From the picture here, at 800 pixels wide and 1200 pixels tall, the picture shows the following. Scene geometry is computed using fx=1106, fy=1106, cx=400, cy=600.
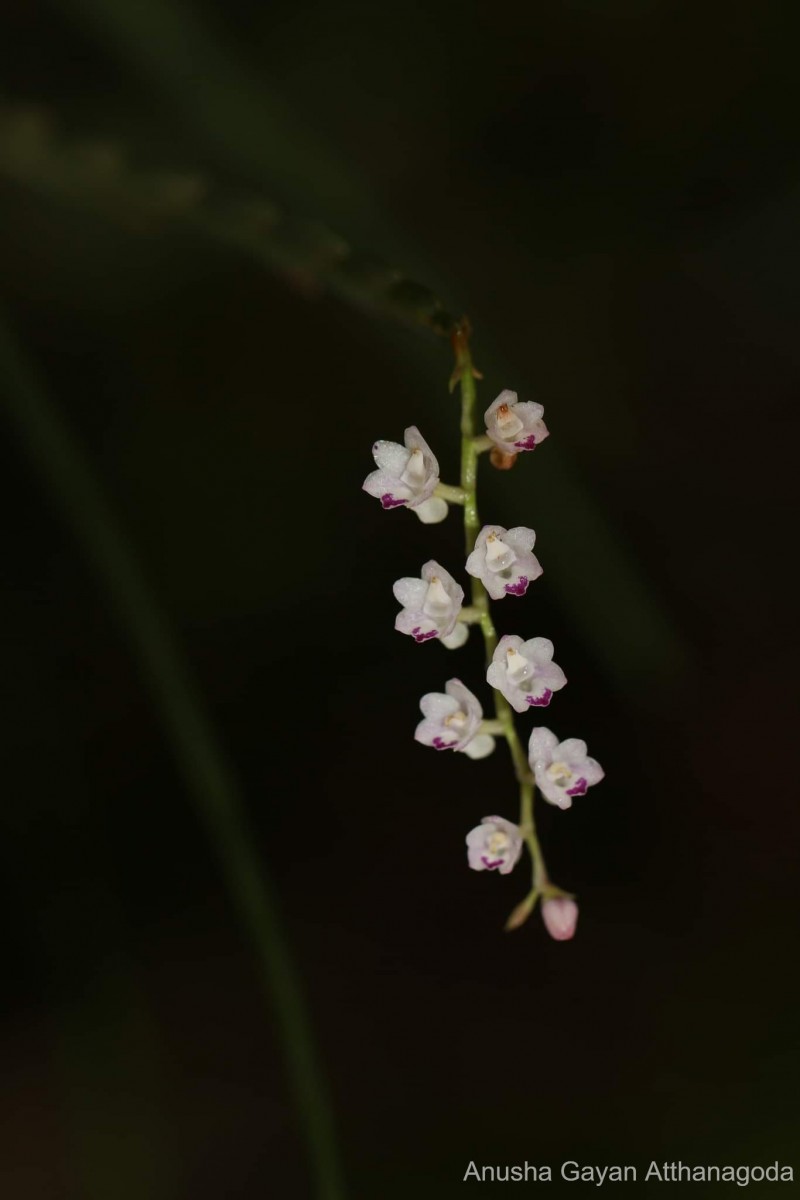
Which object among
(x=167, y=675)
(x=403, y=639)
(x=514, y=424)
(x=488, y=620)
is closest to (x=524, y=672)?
(x=488, y=620)

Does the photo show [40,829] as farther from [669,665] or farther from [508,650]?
[508,650]

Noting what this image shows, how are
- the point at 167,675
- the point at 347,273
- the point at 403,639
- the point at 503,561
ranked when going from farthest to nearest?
1. the point at 403,639
2. the point at 167,675
3. the point at 347,273
4. the point at 503,561

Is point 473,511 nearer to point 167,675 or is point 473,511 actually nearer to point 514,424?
point 514,424

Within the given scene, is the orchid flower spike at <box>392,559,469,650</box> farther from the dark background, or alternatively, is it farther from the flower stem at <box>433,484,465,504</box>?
the dark background

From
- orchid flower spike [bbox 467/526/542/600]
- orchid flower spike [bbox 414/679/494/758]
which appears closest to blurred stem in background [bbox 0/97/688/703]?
orchid flower spike [bbox 467/526/542/600]

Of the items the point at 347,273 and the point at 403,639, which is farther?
the point at 403,639

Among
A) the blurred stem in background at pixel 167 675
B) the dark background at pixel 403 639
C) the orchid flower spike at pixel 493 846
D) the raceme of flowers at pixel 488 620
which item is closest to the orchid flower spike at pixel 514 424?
the raceme of flowers at pixel 488 620

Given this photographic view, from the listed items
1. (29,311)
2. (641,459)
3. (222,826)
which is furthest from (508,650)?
(29,311)

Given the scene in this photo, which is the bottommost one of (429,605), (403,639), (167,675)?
(429,605)
